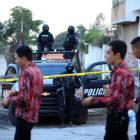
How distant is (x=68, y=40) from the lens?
16125mm

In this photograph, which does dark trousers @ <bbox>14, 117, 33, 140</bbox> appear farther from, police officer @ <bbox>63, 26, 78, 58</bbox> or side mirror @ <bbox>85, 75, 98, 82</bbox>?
police officer @ <bbox>63, 26, 78, 58</bbox>

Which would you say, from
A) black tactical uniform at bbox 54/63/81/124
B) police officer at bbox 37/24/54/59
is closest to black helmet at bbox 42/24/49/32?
police officer at bbox 37/24/54/59

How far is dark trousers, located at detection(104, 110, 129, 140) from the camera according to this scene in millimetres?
6160

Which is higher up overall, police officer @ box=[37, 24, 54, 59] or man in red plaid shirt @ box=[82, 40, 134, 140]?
police officer @ box=[37, 24, 54, 59]

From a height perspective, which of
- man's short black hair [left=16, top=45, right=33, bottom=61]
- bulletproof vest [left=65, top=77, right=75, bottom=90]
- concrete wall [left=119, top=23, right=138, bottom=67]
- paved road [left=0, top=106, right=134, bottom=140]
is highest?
concrete wall [left=119, top=23, right=138, bottom=67]

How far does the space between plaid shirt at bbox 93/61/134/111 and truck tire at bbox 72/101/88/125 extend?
262 inches

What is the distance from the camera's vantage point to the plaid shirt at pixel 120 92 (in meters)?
6.06

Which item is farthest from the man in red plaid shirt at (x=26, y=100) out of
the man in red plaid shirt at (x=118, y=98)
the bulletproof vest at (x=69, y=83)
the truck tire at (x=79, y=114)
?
the truck tire at (x=79, y=114)

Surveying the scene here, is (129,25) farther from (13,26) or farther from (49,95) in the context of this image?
(49,95)

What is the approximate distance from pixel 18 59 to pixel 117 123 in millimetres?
1526

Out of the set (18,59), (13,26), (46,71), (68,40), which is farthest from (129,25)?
(18,59)

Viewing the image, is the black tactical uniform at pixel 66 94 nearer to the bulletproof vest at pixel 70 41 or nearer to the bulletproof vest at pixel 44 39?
the bulletproof vest at pixel 70 41

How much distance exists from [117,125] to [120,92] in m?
0.39

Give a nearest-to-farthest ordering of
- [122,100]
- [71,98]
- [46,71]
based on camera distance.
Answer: [122,100] < [71,98] < [46,71]
